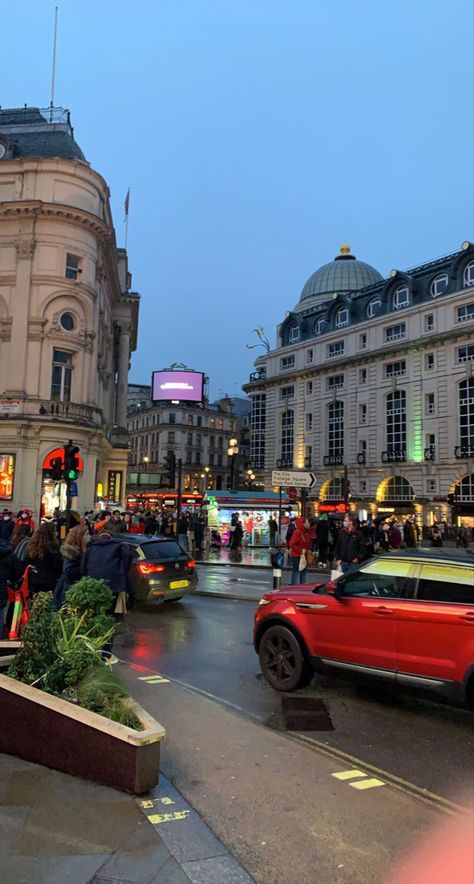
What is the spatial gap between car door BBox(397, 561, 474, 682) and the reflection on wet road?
0.57m

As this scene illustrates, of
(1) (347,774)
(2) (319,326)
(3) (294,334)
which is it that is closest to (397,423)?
(2) (319,326)

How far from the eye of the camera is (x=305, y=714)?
634cm

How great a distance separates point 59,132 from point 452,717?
42676 millimetres

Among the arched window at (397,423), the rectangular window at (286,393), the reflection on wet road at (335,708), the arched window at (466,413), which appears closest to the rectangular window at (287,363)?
the rectangular window at (286,393)

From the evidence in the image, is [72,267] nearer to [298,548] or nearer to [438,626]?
[298,548]

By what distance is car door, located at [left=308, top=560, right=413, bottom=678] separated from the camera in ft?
20.9

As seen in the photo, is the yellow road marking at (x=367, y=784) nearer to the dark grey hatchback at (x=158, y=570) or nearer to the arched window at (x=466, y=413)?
the dark grey hatchback at (x=158, y=570)

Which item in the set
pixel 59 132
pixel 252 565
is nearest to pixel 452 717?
pixel 252 565

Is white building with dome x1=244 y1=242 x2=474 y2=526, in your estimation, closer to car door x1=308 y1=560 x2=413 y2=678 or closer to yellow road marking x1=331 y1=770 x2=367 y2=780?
car door x1=308 y1=560 x2=413 y2=678

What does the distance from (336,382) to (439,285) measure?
14610mm

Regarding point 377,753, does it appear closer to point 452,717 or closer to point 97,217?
point 452,717

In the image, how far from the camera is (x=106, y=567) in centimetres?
823

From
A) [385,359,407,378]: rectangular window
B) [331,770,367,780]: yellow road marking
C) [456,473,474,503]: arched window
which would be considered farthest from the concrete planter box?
[385,359,407,378]: rectangular window

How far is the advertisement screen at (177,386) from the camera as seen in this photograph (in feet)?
172
